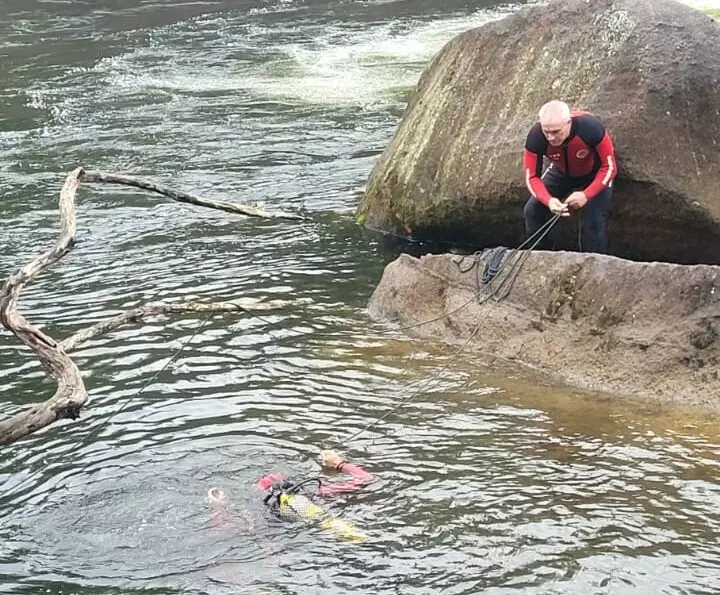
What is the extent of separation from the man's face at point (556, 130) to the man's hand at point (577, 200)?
441 mm

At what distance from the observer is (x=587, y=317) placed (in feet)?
28.1

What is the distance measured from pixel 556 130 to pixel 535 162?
0.46 metres

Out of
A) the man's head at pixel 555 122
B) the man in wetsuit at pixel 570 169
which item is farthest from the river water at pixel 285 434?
the man's head at pixel 555 122

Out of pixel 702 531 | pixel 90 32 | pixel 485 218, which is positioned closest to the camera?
pixel 702 531

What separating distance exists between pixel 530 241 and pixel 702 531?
409cm

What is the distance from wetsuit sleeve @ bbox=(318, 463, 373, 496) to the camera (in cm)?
680

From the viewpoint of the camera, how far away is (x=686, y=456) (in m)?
6.99

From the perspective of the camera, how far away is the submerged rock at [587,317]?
314 inches

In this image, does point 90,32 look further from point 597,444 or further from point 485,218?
point 597,444

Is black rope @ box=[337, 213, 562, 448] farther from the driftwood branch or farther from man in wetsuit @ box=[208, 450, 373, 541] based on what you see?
the driftwood branch

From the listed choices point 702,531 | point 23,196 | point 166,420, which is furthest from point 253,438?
point 23,196

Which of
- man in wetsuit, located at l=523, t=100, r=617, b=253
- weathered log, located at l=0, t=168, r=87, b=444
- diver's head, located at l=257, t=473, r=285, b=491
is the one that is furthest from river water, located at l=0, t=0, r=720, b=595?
man in wetsuit, located at l=523, t=100, r=617, b=253

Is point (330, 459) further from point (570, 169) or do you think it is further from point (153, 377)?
point (570, 169)

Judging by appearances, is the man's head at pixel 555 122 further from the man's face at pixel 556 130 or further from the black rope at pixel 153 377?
the black rope at pixel 153 377
